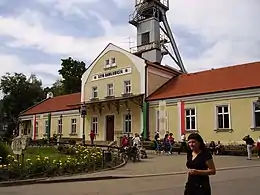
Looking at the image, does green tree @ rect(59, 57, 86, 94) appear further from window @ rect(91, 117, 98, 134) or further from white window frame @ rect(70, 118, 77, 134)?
window @ rect(91, 117, 98, 134)

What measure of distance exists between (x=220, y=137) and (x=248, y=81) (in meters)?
4.97

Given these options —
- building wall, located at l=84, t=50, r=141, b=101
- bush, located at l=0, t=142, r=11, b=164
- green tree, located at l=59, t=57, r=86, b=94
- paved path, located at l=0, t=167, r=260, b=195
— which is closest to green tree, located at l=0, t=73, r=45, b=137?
green tree, located at l=59, t=57, r=86, b=94

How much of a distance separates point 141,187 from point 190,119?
67.4ft

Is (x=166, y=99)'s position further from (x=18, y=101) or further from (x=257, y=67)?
(x=18, y=101)

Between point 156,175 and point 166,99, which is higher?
point 166,99

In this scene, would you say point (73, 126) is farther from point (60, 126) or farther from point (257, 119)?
point (257, 119)

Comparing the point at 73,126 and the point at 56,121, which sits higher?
the point at 56,121

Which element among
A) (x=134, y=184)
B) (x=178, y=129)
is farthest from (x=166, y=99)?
(x=134, y=184)

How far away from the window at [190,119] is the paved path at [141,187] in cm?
1705

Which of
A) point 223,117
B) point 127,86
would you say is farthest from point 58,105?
point 223,117

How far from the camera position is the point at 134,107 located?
36.4 metres

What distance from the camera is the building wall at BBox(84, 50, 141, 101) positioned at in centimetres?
3675

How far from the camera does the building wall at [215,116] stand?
27578 mm

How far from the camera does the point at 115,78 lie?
1531 inches
